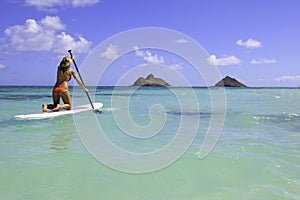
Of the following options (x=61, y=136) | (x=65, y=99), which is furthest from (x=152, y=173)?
(x=65, y=99)

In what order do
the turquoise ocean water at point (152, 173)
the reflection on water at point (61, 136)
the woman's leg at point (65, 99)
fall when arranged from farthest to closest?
the woman's leg at point (65, 99)
the reflection on water at point (61, 136)
the turquoise ocean water at point (152, 173)

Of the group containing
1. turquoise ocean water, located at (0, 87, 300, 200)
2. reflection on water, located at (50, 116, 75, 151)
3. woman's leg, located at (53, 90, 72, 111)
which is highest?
woman's leg, located at (53, 90, 72, 111)

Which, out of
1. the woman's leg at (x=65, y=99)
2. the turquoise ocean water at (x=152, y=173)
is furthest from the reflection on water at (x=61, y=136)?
the woman's leg at (x=65, y=99)

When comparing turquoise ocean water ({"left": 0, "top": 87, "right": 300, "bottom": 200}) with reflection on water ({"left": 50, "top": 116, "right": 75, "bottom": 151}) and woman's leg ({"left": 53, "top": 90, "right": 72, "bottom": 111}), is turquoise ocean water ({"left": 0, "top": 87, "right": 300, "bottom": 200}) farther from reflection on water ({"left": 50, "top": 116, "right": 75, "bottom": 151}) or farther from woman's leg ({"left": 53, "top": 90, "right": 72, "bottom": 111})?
woman's leg ({"left": 53, "top": 90, "right": 72, "bottom": 111})

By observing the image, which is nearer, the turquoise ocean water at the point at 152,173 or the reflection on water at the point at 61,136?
the turquoise ocean water at the point at 152,173

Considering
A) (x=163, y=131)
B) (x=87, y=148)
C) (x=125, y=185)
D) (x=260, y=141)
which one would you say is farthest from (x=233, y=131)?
(x=125, y=185)

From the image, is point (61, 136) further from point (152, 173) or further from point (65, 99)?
point (65, 99)

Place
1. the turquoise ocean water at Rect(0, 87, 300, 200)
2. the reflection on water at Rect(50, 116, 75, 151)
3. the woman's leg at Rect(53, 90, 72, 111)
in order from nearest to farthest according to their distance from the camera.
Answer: the turquoise ocean water at Rect(0, 87, 300, 200)
the reflection on water at Rect(50, 116, 75, 151)
the woman's leg at Rect(53, 90, 72, 111)

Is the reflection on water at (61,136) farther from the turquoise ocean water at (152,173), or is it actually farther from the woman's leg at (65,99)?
the woman's leg at (65,99)

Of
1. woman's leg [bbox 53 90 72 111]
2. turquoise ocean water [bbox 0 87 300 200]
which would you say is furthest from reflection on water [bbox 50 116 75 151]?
woman's leg [bbox 53 90 72 111]

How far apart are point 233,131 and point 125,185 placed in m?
5.43

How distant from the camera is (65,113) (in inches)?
453

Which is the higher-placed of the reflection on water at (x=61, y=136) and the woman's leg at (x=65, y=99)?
the woman's leg at (x=65, y=99)

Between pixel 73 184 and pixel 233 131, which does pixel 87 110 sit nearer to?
pixel 233 131
